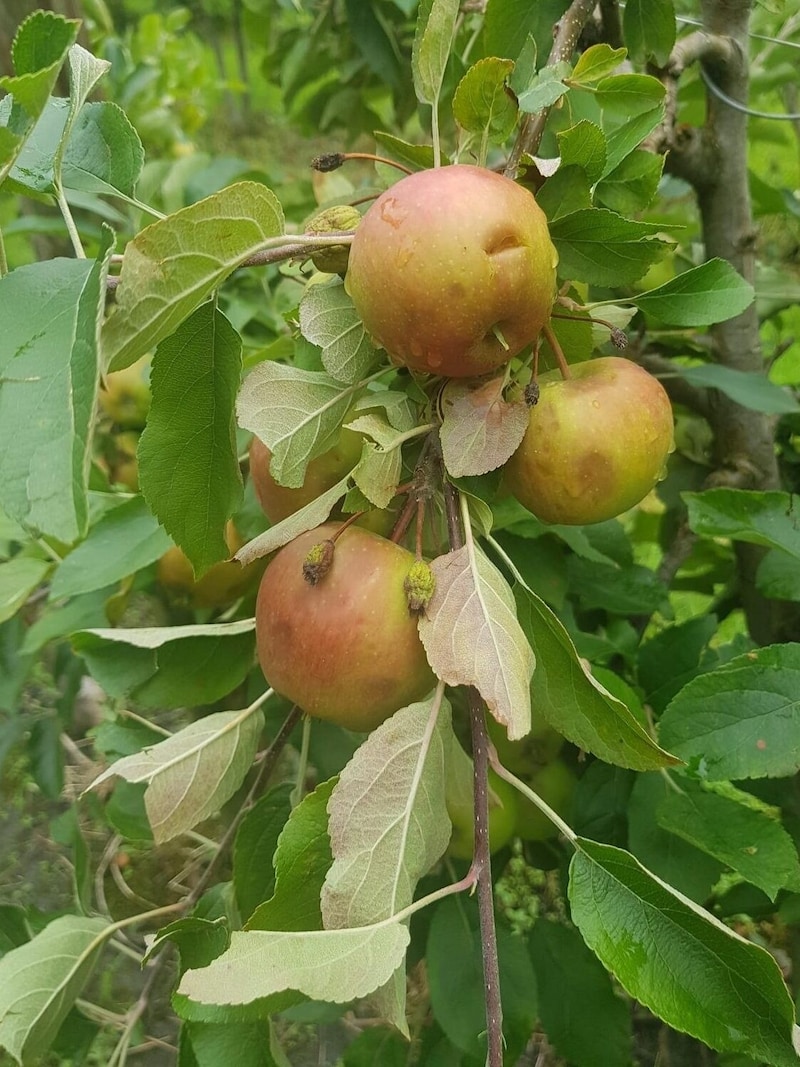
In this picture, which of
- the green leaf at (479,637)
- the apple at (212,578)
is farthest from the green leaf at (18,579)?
the green leaf at (479,637)

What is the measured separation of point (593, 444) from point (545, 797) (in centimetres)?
39

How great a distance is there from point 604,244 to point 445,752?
0.89 ft

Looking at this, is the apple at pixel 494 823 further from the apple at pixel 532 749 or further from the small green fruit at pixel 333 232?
the small green fruit at pixel 333 232

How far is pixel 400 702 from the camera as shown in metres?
0.42

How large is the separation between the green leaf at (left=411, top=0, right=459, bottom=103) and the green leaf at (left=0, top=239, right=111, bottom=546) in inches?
8.3

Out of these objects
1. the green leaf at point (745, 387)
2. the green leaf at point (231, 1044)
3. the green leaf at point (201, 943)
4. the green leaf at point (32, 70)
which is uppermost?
the green leaf at point (32, 70)

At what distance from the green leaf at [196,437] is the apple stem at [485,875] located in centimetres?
13

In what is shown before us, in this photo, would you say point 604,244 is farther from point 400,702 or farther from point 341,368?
point 400,702

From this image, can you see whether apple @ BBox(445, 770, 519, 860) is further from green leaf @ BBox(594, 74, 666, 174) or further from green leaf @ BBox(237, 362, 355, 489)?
green leaf @ BBox(594, 74, 666, 174)

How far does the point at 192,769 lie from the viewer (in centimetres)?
48

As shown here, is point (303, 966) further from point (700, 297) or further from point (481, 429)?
point (700, 297)

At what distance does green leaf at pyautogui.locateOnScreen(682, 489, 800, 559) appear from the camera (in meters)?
0.57

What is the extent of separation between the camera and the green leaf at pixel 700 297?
1.56ft

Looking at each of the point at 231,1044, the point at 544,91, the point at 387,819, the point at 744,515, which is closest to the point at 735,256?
the point at 744,515
